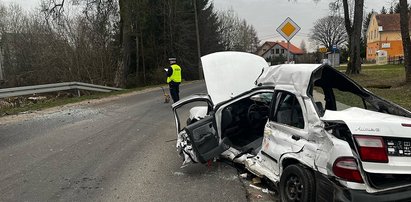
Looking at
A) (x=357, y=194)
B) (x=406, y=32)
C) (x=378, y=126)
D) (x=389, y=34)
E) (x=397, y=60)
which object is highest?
(x=389, y=34)

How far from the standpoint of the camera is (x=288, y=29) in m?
12.7

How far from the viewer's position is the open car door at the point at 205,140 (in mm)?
5457

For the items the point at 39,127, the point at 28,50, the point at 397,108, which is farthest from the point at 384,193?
the point at 28,50

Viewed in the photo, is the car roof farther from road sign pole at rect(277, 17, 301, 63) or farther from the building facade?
the building facade

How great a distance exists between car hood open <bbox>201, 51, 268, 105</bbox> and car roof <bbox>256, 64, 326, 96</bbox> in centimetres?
160

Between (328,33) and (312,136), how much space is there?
302 ft

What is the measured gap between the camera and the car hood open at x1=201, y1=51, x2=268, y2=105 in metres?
6.66

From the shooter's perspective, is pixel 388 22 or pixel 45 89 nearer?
pixel 45 89

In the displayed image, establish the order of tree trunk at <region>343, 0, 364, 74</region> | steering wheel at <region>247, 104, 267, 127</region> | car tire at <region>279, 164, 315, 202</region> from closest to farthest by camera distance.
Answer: car tire at <region>279, 164, 315, 202</region>, steering wheel at <region>247, 104, 267, 127</region>, tree trunk at <region>343, 0, 364, 74</region>

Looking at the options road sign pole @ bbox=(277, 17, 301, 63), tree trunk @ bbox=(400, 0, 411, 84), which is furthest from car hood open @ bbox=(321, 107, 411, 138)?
tree trunk @ bbox=(400, 0, 411, 84)

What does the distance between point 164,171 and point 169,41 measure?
35.8 metres

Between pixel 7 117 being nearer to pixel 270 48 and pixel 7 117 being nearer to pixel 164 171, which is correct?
pixel 164 171

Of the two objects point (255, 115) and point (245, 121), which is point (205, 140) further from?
point (255, 115)

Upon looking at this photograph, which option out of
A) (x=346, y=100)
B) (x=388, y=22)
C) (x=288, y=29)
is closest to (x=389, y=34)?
(x=388, y=22)
